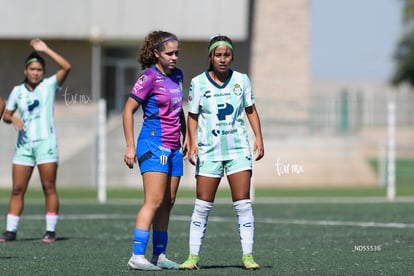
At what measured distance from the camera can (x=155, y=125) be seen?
977 centimetres

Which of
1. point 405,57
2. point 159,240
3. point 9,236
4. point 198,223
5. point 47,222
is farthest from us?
point 405,57

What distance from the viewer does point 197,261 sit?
989 cm

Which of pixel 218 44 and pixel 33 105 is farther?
pixel 33 105

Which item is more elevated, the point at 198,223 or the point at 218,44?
the point at 218,44

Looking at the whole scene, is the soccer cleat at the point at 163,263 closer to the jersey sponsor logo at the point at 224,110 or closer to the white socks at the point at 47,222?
the jersey sponsor logo at the point at 224,110

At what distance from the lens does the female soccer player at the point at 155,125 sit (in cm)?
966

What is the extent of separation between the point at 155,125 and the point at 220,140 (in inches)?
22.4

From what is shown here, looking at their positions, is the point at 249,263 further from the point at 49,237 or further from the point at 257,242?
the point at 49,237

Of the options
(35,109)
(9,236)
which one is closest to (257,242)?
(9,236)

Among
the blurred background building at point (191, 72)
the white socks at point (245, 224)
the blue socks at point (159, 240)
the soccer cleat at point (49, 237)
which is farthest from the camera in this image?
the blurred background building at point (191, 72)

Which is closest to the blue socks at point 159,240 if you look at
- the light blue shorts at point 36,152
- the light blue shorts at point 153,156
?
the light blue shorts at point 153,156

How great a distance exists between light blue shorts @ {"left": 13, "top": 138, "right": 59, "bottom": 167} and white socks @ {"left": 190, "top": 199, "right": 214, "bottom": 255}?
3407mm

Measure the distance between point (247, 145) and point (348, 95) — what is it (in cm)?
2273

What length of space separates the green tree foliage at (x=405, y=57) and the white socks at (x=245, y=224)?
71573mm
